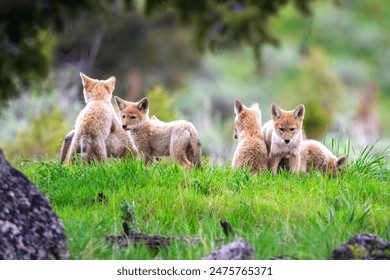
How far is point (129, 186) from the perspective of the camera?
284 inches

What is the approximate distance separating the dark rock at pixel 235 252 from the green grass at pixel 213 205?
20 cm

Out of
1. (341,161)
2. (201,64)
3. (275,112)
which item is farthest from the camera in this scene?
(201,64)

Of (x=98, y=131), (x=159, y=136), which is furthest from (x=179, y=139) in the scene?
(x=98, y=131)

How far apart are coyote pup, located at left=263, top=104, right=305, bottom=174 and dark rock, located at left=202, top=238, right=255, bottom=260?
235cm

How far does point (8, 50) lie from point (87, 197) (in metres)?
4.50

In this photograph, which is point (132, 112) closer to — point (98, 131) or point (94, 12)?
point (98, 131)

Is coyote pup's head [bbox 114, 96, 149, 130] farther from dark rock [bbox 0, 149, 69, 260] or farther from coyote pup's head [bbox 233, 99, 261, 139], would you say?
dark rock [bbox 0, 149, 69, 260]

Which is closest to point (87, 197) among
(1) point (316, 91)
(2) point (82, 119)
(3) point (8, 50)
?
(2) point (82, 119)

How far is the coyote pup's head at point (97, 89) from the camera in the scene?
8.38 metres

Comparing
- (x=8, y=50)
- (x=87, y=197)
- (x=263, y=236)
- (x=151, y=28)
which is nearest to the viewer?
(x=263, y=236)

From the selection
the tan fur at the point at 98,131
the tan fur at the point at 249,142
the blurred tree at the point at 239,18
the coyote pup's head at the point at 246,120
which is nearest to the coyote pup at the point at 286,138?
the tan fur at the point at 249,142

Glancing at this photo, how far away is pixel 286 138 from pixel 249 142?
0.46 m

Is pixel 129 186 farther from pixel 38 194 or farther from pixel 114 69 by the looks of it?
pixel 114 69

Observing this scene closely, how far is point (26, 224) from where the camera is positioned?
536 centimetres
